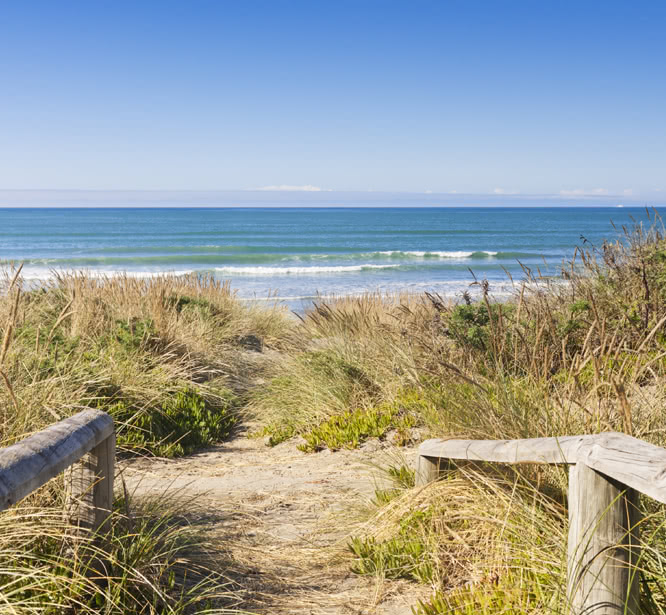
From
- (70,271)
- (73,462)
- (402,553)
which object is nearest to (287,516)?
(402,553)

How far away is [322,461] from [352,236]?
156 feet

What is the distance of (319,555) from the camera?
3619mm

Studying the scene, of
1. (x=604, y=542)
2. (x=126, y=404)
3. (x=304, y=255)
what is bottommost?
(x=126, y=404)

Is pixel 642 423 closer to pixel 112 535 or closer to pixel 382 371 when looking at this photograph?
pixel 112 535

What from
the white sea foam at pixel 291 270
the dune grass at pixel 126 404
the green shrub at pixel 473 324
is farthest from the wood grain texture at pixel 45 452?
A: the white sea foam at pixel 291 270

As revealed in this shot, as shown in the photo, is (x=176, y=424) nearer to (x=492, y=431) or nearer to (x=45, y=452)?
(x=492, y=431)

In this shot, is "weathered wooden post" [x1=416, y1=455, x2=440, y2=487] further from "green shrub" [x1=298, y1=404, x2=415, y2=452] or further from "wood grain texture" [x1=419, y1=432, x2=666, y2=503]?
"green shrub" [x1=298, y1=404, x2=415, y2=452]

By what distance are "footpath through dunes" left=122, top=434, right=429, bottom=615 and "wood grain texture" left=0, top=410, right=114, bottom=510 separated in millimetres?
1004

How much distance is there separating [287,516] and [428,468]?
1.30 metres

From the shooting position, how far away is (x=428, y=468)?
3578mm

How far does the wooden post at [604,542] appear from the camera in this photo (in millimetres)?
2125

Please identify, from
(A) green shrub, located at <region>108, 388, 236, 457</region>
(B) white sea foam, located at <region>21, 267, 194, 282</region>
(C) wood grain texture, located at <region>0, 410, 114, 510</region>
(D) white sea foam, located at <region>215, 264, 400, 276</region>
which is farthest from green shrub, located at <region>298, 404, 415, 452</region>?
(D) white sea foam, located at <region>215, 264, 400, 276</region>

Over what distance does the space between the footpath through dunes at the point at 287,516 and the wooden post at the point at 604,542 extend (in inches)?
41.8

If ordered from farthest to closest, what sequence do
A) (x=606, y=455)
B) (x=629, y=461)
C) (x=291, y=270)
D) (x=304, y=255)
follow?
1. (x=304, y=255)
2. (x=291, y=270)
3. (x=606, y=455)
4. (x=629, y=461)
